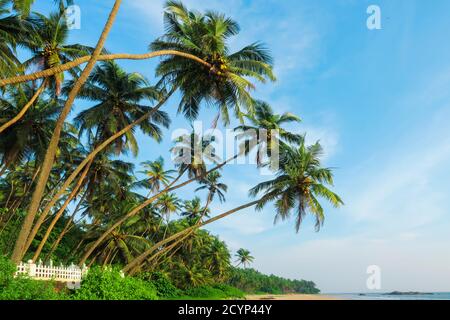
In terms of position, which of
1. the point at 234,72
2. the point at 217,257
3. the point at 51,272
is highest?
the point at 234,72

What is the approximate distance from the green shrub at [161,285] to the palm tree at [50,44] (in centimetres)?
2158

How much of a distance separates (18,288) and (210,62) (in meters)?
→ 11.0

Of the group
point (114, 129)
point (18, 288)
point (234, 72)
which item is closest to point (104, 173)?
point (114, 129)

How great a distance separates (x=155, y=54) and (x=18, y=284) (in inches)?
324

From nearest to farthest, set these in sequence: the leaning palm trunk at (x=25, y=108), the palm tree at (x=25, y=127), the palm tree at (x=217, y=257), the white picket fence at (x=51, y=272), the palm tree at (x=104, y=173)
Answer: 1. the white picket fence at (x=51, y=272)
2. the leaning palm trunk at (x=25, y=108)
3. the palm tree at (x=25, y=127)
4. the palm tree at (x=104, y=173)
5. the palm tree at (x=217, y=257)

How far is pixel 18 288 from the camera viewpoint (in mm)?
10008

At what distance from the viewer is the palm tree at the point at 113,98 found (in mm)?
20547

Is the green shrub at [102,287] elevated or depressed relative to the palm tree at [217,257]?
depressed

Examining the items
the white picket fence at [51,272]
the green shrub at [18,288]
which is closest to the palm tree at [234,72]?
the white picket fence at [51,272]

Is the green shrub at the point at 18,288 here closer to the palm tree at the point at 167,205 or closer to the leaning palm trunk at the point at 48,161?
the leaning palm trunk at the point at 48,161

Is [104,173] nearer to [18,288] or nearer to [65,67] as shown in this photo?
[65,67]
